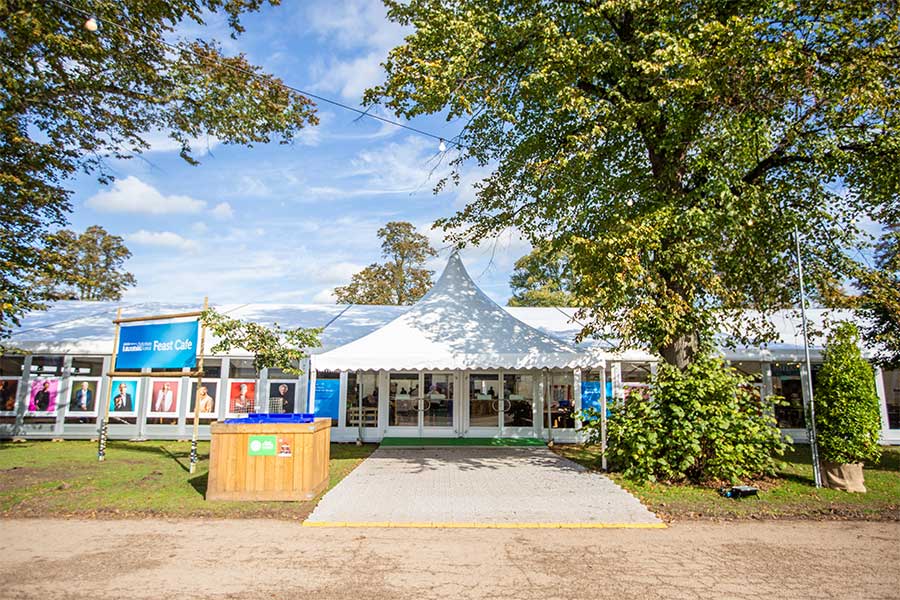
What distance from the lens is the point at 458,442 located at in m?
12.9

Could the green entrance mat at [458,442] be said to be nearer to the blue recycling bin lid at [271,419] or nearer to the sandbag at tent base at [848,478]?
the blue recycling bin lid at [271,419]

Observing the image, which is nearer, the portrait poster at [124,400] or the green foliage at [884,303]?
the green foliage at [884,303]

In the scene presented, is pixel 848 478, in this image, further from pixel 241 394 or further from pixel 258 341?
pixel 241 394

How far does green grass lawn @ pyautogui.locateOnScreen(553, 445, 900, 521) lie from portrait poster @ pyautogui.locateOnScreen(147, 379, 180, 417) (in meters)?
10.7

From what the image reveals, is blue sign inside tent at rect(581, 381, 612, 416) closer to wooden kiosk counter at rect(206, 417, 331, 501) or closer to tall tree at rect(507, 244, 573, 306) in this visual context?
tall tree at rect(507, 244, 573, 306)

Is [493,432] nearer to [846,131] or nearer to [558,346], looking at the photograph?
[558,346]

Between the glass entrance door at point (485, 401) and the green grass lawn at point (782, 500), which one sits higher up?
the glass entrance door at point (485, 401)

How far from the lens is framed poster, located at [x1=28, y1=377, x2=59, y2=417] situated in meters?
13.2

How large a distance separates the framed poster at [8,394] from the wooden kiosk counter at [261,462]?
9.93 m

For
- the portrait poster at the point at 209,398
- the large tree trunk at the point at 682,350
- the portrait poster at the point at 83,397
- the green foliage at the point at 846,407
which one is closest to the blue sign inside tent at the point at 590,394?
the large tree trunk at the point at 682,350

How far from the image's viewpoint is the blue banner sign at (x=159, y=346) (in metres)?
9.15

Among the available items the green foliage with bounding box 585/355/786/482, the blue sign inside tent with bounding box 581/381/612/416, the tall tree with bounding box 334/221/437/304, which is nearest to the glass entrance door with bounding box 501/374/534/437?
the blue sign inside tent with bounding box 581/381/612/416

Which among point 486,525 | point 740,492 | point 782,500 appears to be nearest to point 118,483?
point 486,525

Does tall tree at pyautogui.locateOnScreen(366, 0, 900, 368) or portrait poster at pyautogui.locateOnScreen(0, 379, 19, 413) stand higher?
tall tree at pyautogui.locateOnScreen(366, 0, 900, 368)
